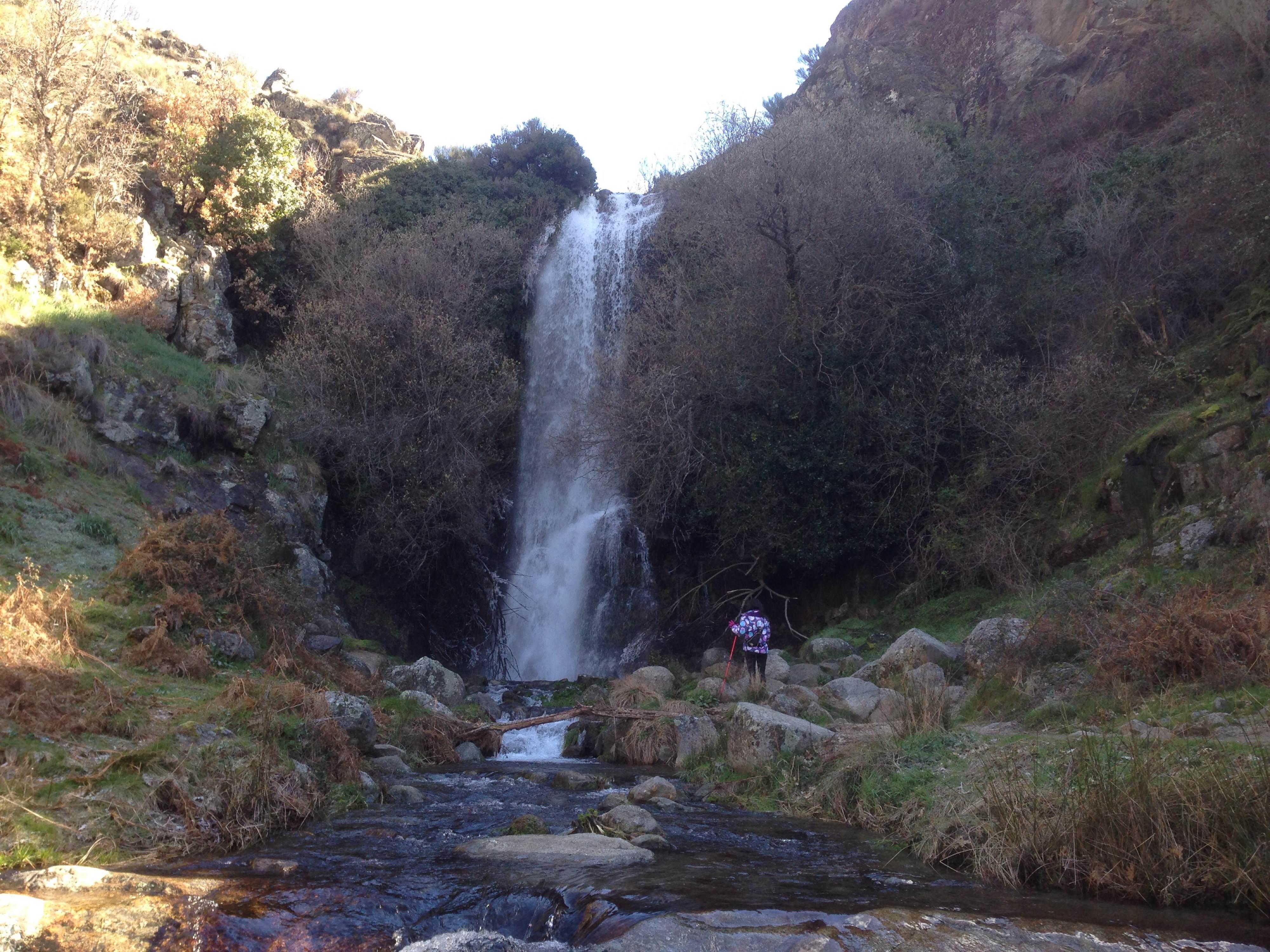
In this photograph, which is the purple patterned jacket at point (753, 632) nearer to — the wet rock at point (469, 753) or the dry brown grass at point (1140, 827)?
the wet rock at point (469, 753)

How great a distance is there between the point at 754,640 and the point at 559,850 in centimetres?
782

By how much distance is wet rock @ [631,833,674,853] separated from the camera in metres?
6.89

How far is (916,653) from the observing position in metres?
12.5

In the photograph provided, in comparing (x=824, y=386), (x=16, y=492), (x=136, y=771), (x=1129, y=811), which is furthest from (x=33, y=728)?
(x=824, y=386)

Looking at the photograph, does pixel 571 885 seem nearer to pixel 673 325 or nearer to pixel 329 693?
pixel 329 693

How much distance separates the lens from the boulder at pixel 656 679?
14469 millimetres

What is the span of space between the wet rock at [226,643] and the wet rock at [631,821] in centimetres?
585

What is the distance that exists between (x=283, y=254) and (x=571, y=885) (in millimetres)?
23379

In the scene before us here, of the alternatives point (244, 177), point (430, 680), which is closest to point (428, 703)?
point (430, 680)

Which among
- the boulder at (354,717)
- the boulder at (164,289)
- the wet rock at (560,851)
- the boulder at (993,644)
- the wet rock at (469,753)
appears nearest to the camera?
the wet rock at (560,851)

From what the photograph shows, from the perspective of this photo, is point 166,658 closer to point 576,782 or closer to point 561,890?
point 576,782

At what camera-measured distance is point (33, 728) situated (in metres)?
7.11

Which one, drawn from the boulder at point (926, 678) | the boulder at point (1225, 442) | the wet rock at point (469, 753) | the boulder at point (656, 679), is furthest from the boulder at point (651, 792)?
the boulder at point (1225, 442)

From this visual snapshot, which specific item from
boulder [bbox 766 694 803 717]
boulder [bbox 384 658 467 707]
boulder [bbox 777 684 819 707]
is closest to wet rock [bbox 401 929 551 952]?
boulder [bbox 766 694 803 717]
